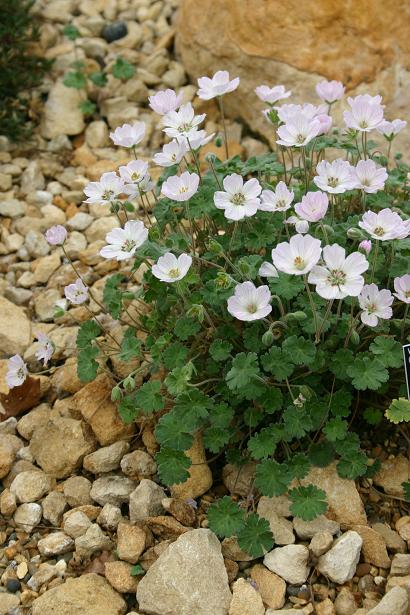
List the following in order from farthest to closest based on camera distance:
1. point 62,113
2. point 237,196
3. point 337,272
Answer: point 62,113 < point 237,196 < point 337,272

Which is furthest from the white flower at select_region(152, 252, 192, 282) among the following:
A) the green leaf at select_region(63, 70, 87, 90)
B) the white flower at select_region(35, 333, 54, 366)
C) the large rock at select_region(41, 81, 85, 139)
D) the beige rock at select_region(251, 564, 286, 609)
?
the green leaf at select_region(63, 70, 87, 90)

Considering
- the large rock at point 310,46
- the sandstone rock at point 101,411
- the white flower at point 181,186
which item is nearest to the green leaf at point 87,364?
the sandstone rock at point 101,411

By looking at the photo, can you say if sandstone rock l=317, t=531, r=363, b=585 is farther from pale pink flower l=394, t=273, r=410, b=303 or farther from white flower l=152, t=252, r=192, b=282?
white flower l=152, t=252, r=192, b=282

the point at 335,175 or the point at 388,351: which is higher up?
the point at 335,175

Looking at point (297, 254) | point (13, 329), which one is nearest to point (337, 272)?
point (297, 254)

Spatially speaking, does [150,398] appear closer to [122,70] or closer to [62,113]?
[62,113]

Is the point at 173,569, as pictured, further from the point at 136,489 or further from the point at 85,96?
the point at 85,96
